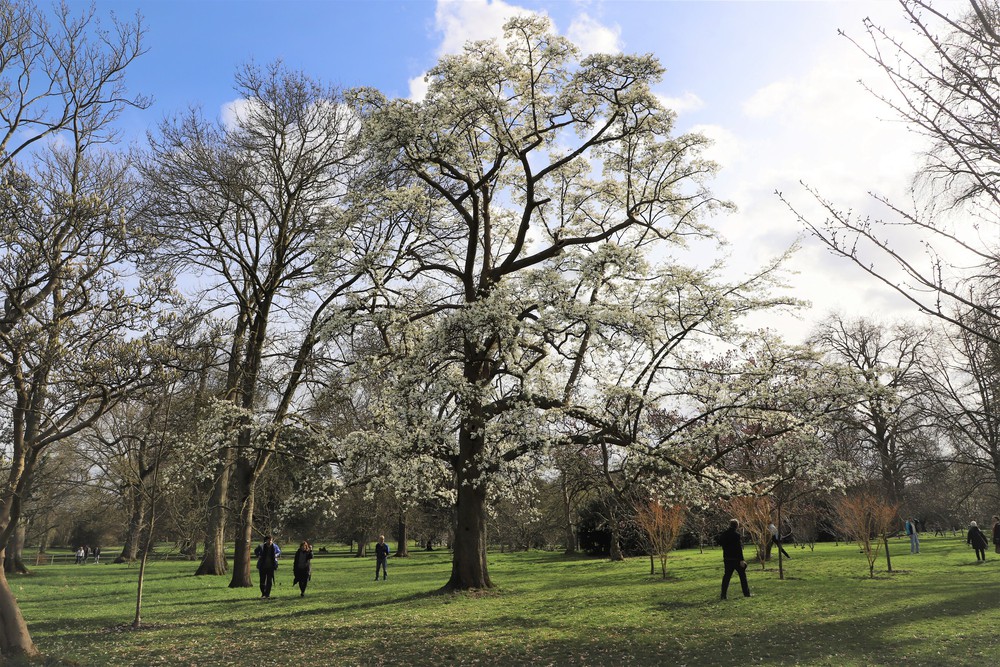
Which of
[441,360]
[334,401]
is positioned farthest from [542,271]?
[334,401]

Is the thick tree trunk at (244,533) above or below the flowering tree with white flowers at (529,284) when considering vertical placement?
below

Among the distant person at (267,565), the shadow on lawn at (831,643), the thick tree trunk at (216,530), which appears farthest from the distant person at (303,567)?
the shadow on lawn at (831,643)

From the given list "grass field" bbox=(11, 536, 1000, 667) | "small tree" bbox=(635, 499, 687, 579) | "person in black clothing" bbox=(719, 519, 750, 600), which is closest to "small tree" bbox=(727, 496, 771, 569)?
"grass field" bbox=(11, 536, 1000, 667)

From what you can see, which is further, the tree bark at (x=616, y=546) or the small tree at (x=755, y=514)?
the tree bark at (x=616, y=546)

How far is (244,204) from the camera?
19250mm

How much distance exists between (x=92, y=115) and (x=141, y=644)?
27.4 feet

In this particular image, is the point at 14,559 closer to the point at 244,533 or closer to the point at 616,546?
the point at 244,533

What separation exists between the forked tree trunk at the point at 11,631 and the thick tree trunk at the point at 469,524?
8378 millimetres

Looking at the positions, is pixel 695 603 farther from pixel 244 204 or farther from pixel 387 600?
pixel 244 204

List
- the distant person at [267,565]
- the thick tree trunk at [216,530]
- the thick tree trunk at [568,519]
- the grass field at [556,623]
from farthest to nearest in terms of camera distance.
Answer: the thick tree trunk at [568,519], the thick tree trunk at [216,530], the distant person at [267,565], the grass field at [556,623]

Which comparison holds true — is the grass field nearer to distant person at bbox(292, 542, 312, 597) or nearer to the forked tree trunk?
the forked tree trunk

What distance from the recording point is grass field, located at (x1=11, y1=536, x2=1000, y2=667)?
9086 millimetres

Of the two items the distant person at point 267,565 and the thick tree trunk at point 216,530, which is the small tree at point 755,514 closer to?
the distant person at point 267,565

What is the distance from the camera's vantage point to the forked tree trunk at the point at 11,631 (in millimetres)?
8352
